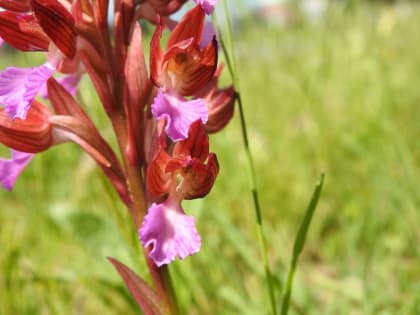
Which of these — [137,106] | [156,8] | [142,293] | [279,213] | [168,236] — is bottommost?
[279,213]

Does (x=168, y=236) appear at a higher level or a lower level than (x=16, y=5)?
lower

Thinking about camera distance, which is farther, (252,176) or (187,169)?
(252,176)

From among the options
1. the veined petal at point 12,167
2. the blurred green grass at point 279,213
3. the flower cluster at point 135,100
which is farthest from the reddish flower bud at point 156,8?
the blurred green grass at point 279,213

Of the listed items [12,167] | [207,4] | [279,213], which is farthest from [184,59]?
[279,213]

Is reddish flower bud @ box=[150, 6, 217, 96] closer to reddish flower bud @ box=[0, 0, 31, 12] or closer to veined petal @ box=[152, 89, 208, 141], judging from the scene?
veined petal @ box=[152, 89, 208, 141]

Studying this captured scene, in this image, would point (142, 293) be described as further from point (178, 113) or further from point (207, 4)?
point (207, 4)

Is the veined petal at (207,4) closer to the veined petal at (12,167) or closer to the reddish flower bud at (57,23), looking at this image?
the reddish flower bud at (57,23)

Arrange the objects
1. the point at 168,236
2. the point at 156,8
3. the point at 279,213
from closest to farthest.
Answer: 1. the point at 168,236
2. the point at 156,8
3. the point at 279,213
